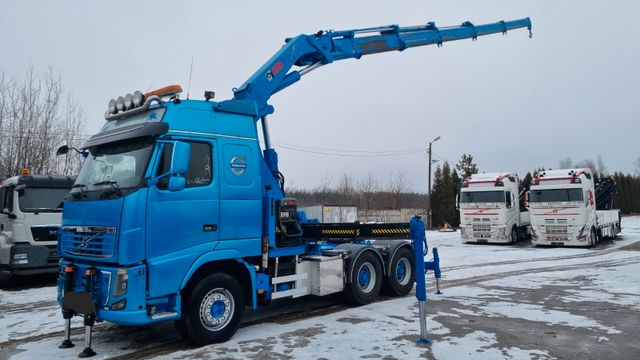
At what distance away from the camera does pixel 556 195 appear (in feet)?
70.3

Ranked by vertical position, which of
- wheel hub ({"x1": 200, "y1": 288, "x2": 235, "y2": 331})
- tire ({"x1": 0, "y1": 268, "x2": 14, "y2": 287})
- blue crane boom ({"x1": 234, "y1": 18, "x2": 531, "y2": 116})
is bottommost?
tire ({"x1": 0, "y1": 268, "x2": 14, "y2": 287})

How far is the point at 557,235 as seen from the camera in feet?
70.2

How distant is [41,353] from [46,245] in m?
6.17

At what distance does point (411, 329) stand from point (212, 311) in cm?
296

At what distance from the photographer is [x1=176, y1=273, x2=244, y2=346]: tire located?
5949 millimetres

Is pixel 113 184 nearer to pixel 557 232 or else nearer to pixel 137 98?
pixel 137 98

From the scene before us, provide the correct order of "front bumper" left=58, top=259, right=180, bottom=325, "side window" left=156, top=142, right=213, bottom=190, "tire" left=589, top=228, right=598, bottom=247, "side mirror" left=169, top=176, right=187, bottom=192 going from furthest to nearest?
"tire" left=589, top=228, right=598, bottom=247 < "side window" left=156, top=142, right=213, bottom=190 < "side mirror" left=169, top=176, right=187, bottom=192 < "front bumper" left=58, top=259, right=180, bottom=325

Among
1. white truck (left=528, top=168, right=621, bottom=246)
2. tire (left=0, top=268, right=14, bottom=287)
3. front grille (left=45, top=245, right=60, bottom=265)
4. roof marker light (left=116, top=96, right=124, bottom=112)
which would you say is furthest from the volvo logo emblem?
white truck (left=528, top=168, right=621, bottom=246)

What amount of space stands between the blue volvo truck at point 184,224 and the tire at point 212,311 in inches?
0.5

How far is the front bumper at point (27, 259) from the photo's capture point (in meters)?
10.9

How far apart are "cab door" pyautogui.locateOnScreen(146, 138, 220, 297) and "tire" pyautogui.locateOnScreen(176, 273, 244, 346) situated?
0.40 m

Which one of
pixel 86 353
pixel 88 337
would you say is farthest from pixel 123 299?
pixel 86 353

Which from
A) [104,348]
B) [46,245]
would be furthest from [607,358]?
[46,245]

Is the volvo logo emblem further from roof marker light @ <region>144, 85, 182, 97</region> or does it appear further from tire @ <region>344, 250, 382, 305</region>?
tire @ <region>344, 250, 382, 305</region>
